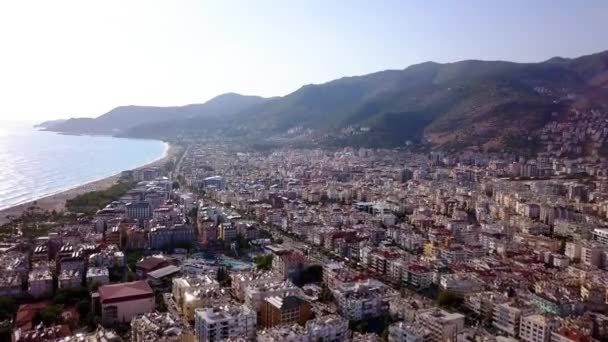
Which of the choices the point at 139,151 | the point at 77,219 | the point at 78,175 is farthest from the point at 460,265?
the point at 139,151

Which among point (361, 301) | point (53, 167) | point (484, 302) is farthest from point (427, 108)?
point (361, 301)

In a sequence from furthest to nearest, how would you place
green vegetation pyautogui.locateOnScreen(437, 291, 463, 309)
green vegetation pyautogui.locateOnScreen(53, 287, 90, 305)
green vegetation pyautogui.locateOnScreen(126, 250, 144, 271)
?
green vegetation pyautogui.locateOnScreen(126, 250, 144, 271) < green vegetation pyautogui.locateOnScreen(437, 291, 463, 309) < green vegetation pyautogui.locateOnScreen(53, 287, 90, 305)

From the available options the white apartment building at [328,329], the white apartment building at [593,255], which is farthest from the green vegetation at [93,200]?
the white apartment building at [593,255]

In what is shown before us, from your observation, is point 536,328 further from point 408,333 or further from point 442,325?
point 408,333

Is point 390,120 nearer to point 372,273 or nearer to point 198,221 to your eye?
point 198,221

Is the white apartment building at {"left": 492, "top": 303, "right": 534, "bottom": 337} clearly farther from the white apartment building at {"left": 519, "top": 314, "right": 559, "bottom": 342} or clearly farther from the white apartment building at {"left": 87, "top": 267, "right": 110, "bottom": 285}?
the white apartment building at {"left": 87, "top": 267, "right": 110, "bottom": 285}

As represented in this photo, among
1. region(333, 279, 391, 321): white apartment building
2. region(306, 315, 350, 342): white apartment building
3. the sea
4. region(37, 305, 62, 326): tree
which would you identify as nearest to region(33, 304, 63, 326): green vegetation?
region(37, 305, 62, 326): tree

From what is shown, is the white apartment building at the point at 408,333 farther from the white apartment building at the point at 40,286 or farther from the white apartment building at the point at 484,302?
the white apartment building at the point at 40,286
